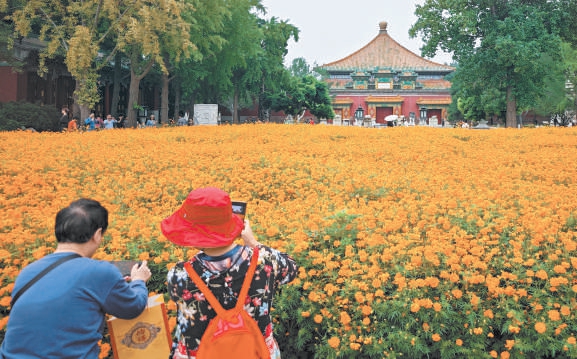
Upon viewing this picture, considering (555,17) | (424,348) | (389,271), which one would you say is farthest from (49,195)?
(555,17)

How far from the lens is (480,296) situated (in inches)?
133

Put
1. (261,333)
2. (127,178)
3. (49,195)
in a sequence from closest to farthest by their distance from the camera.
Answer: (261,333), (49,195), (127,178)

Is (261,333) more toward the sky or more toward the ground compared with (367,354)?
more toward the sky

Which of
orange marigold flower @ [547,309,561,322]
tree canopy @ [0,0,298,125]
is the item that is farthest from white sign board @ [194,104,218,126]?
orange marigold flower @ [547,309,561,322]

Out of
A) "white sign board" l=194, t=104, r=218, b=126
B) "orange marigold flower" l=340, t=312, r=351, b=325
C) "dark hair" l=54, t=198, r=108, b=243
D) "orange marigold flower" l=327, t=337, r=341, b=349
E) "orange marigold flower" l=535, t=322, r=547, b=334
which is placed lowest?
"orange marigold flower" l=327, t=337, r=341, b=349

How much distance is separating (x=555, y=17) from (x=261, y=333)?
89.5 ft

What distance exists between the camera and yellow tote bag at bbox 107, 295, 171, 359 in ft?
7.55

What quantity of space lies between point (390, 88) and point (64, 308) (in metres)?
49.8

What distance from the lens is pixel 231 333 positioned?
2.11 m

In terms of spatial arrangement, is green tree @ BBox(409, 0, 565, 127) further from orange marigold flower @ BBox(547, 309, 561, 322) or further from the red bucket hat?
the red bucket hat

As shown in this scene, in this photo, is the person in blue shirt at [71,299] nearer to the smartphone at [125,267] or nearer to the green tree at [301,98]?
the smartphone at [125,267]

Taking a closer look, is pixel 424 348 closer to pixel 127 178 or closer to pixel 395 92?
pixel 127 178

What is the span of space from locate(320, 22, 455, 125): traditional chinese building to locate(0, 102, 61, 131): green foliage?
111 feet

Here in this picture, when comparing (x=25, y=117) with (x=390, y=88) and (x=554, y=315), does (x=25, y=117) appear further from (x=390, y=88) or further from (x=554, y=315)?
(x=390, y=88)
